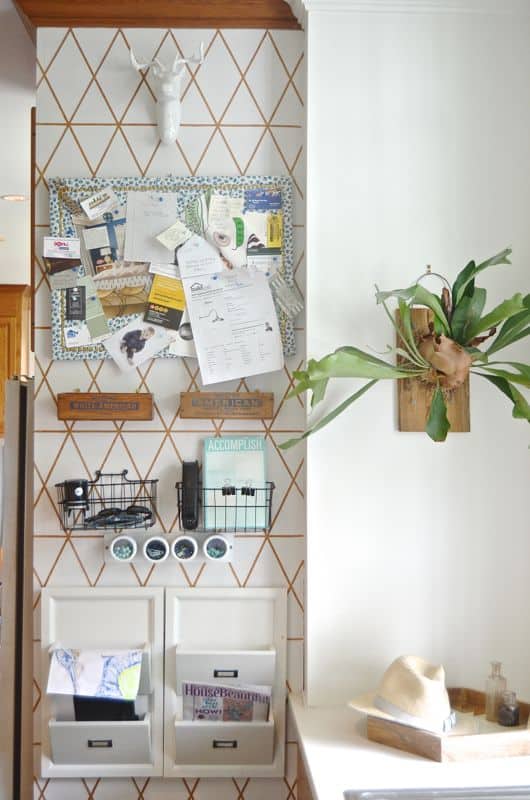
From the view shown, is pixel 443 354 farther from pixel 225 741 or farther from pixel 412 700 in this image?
pixel 225 741

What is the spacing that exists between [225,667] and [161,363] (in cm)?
83

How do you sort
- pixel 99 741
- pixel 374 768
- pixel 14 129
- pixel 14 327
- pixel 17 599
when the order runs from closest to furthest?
pixel 374 768
pixel 99 741
pixel 17 599
pixel 14 129
pixel 14 327

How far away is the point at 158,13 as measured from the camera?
81.9 inches

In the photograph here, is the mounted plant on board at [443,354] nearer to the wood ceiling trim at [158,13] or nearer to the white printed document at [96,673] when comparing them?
the white printed document at [96,673]

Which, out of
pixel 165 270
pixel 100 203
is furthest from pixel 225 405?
pixel 100 203

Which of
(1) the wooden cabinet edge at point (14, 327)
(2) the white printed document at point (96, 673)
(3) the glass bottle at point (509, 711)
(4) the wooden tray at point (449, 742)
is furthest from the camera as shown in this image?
(1) the wooden cabinet edge at point (14, 327)

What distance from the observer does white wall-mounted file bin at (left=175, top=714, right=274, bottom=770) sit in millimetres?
2035

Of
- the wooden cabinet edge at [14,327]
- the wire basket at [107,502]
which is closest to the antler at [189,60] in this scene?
the wire basket at [107,502]

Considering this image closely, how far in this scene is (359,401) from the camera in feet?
6.76

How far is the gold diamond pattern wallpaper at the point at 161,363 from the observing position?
209 centimetres

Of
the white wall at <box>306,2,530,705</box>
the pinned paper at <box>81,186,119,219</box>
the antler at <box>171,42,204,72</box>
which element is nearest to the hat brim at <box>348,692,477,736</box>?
the white wall at <box>306,2,530,705</box>

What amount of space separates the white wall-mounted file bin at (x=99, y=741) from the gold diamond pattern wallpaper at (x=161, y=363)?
98mm

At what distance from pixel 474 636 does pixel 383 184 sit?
4.07 feet

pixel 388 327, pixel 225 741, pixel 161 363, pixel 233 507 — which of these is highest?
pixel 388 327
